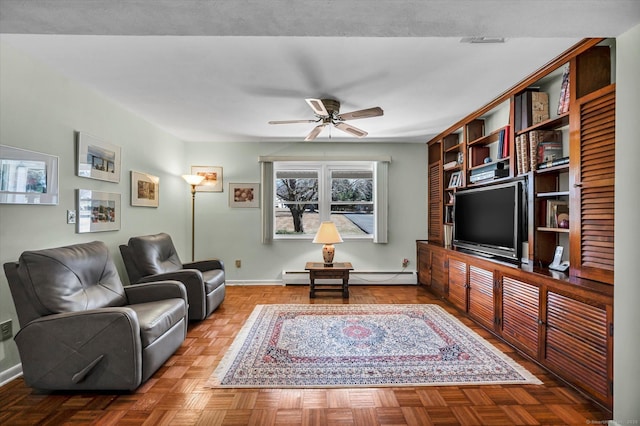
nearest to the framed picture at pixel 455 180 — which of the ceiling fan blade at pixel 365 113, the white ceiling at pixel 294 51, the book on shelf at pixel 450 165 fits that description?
the book on shelf at pixel 450 165

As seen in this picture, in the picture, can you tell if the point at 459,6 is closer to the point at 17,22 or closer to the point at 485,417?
the point at 17,22

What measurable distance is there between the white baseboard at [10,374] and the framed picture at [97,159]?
5.00ft

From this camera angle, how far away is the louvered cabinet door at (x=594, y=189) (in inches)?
76.1

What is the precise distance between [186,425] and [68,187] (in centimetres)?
217

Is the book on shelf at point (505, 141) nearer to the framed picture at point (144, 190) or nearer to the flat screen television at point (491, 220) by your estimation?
the flat screen television at point (491, 220)

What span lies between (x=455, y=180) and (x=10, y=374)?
470 centimetres

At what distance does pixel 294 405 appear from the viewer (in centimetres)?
190

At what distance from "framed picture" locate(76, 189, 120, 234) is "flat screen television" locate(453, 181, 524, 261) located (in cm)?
380

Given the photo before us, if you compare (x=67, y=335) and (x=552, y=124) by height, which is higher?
(x=552, y=124)

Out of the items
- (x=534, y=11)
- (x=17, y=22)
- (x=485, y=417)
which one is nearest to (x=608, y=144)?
(x=534, y=11)

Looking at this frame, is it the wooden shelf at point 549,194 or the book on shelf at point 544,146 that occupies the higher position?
the book on shelf at point 544,146

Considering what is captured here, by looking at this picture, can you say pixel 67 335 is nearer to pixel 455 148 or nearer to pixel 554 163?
pixel 554 163

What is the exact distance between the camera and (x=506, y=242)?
2.97 metres

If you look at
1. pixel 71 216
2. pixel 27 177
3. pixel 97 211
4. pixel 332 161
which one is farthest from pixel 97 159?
pixel 332 161
